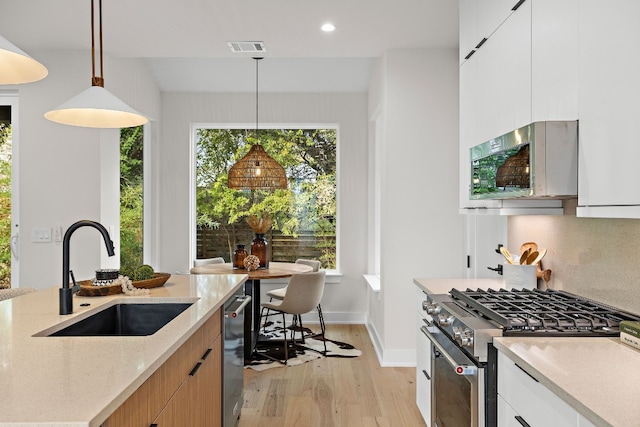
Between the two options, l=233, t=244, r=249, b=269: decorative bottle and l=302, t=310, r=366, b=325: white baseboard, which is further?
l=302, t=310, r=366, b=325: white baseboard

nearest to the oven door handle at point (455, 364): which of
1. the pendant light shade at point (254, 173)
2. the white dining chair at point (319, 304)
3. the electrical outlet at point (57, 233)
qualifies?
the white dining chair at point (319, 304)

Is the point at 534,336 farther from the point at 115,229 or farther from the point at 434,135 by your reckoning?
the point at 115,229

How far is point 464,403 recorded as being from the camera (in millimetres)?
2150

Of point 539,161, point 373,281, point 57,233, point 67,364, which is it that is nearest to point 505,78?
point 539,161

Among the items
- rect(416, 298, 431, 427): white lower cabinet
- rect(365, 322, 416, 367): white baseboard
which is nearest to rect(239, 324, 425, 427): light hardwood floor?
rect(365, 322, 416, 367): white baseboard

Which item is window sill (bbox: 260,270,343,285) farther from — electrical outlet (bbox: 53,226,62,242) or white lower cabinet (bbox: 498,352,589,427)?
white lower cabinet (bbox: 498,352,589,427)

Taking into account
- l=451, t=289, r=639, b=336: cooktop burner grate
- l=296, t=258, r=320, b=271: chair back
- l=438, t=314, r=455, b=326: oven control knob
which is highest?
l=451, t=289, r=639, b=336: cooktop burner grate

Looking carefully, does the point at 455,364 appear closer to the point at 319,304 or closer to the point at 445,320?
the point at 445,320

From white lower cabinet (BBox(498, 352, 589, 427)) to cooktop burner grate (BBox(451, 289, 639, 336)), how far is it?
6.0 inches

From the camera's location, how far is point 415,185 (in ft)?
14.8

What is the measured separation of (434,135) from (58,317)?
331 cm

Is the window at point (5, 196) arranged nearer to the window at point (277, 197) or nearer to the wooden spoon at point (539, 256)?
the window at point (277, 197)

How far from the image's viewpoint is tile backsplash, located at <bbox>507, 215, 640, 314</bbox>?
2059 millimetres

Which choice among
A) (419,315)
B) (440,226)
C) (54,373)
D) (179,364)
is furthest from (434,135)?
(54,373)
